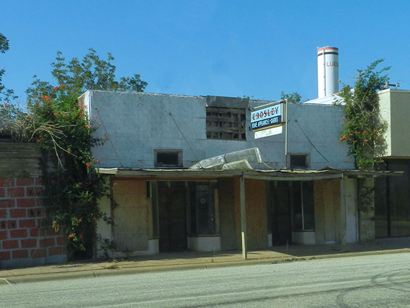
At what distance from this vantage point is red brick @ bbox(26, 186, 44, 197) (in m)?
16.4

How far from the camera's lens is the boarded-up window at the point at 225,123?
772 inches

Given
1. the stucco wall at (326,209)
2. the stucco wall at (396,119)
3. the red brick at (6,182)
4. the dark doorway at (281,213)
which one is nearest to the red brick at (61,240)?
the red brick at (6,182)

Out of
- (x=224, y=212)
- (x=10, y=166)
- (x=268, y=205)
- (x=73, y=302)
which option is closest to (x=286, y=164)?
(x=268, y=205)

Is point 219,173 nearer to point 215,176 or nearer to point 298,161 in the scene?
point 215,176

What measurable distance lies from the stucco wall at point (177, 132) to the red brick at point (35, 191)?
79.0 inches

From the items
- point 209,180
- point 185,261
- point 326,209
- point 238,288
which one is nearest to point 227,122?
point 209,180

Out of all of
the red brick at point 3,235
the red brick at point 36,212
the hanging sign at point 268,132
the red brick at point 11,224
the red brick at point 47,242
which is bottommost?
the red brick at point 47,242

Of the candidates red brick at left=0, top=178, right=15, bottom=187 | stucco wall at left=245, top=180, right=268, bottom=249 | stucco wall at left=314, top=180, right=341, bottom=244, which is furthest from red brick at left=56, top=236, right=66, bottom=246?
stucco wall at left=314, top=180, right=341, bottom=244

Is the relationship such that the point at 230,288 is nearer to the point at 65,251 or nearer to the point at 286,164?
the point at 65,251

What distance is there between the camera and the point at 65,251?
1675 cm

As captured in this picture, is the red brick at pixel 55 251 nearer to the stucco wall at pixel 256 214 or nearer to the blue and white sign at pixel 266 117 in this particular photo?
the stucco wall at pixel 256 214

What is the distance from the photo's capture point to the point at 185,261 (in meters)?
16.3

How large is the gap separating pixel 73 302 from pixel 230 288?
2.98m

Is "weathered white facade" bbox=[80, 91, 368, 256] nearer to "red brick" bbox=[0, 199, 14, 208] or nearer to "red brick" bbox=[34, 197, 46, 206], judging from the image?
"red brick" bbox=[34, 197, 46, 206]
